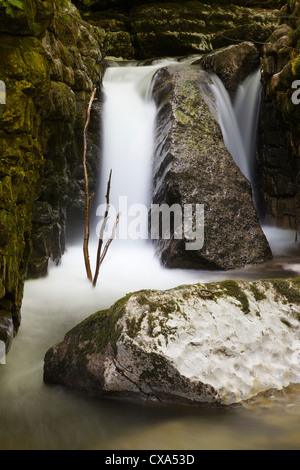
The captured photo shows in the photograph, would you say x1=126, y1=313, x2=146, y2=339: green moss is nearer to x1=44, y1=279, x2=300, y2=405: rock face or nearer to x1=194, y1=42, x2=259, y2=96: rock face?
x1=44, y1=279, x2=300, y2=405: rock face

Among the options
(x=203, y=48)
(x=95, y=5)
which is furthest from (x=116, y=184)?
(x=95, y=5)

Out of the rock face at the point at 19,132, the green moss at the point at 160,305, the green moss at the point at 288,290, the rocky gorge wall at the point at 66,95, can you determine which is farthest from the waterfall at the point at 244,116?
the green moss at the point at 160,305

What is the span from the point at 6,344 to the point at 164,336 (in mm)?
1469

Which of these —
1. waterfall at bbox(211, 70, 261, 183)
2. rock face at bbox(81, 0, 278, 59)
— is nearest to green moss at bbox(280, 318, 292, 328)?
waterfall at bbox(211, 70, 261, 183)

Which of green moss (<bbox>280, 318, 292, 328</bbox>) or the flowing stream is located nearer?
the flowing stream

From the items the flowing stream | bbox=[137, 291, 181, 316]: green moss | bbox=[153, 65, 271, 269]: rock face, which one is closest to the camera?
the flowing stream

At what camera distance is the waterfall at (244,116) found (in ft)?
30.4

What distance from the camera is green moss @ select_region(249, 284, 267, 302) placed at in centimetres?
306

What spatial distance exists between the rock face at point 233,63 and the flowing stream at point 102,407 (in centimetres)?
510

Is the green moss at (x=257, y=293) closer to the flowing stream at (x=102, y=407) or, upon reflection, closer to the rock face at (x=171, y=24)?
the flowing stream at (x=102, y=407)

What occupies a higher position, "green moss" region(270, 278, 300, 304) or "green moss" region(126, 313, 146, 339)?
"green moss" region(270, 278, 300, 304)

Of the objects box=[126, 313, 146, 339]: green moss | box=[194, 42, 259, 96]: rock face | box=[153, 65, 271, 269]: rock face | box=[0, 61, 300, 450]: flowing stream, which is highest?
box=[194, 42, 259, 96]: rock face

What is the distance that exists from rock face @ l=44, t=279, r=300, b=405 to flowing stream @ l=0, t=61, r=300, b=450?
0.36ft
